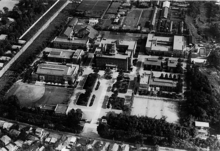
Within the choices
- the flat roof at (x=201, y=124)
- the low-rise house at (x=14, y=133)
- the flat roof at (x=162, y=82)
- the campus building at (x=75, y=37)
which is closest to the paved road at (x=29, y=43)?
the campus building at (x=75, y=37)

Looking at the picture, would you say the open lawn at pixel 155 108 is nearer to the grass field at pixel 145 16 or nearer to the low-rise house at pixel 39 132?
the low-rise house at pixel 39 132

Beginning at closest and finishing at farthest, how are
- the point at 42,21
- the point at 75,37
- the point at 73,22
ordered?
the point at 75,37 → the point at 73,22 → the point at 42,21

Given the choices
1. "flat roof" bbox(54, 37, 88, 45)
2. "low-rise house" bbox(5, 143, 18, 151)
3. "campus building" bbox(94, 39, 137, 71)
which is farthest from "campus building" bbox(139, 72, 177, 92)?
"low-rise house" bbox(5, 143, 18, 151)

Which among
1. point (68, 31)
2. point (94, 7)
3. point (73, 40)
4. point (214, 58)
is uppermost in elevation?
point (94, 7)

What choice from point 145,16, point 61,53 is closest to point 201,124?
point 61,53

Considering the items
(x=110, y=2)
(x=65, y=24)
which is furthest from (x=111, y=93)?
(x=110, y=2)

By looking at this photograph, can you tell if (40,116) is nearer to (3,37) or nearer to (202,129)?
(202,129)

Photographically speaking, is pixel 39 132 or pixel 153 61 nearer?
pixel 39 132
